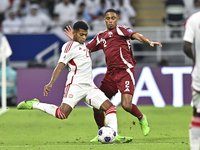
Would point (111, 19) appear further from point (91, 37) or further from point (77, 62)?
point (91, 37)

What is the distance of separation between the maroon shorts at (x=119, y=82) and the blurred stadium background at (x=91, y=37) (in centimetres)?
597

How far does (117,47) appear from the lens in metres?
7.48

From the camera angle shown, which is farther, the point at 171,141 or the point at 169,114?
the point at 169,114

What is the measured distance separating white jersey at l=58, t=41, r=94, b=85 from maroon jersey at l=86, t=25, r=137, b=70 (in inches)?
24.4

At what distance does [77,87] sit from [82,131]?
2.06 meters

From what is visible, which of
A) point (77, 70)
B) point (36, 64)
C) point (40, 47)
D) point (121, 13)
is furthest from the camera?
point (121, 13)

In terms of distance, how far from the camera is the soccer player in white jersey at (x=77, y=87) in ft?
22.3

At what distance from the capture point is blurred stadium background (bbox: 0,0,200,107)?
13570mm

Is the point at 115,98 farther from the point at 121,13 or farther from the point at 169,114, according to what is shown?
the point at 121,13

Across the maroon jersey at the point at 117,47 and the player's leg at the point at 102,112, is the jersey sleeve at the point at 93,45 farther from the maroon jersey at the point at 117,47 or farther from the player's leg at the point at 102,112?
the player's leg at the point at 102,112

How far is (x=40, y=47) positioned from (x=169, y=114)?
6373 millimetres

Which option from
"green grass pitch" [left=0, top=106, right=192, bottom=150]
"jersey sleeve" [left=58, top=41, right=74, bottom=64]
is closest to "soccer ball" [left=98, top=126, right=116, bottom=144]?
"green grass pitch" [left=0, top=106, right=192, bottom=150]

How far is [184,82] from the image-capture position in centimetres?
1351

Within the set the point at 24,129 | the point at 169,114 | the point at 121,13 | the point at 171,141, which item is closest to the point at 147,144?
the point at 171,141
